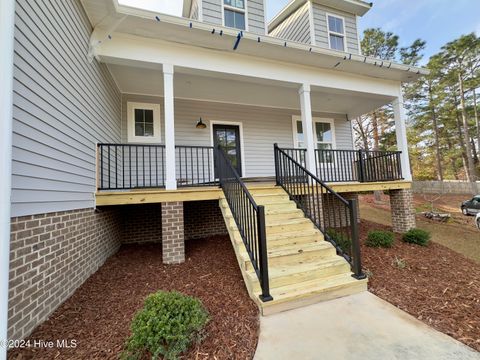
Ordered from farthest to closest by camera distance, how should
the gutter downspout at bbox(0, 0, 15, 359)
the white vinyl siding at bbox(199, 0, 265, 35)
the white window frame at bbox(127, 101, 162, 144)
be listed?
the white window frame at bbox(127, 101, 162, 144)
the white vinyl siding at bbox(199, 0, 265, 35)
the gutter downspout at bbox(0, 0, 15, 359)

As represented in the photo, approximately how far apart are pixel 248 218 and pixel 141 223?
3.75 metres

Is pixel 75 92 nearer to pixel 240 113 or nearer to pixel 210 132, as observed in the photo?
pixel 210 132

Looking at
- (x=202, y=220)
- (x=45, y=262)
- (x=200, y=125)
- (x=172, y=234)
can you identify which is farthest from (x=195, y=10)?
(x=45, y=262)

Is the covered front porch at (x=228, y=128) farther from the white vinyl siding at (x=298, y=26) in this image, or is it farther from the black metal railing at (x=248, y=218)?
the white vinyl siding at (x=298, y=26)

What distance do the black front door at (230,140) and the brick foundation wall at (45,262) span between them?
414cm

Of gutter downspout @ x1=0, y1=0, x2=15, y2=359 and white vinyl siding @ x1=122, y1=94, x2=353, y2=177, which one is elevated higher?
white vinyl siding @ x1=122, y1=94, x2=353, y2=177

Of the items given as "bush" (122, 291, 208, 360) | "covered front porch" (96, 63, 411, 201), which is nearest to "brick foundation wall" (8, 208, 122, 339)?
"bush" (122, 291, 208, 360)

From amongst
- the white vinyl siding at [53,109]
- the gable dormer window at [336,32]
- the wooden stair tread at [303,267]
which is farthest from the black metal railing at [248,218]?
the gable dormer window at [336,32]

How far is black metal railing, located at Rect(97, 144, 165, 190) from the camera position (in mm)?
4461

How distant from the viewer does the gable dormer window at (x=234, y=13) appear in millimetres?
6207

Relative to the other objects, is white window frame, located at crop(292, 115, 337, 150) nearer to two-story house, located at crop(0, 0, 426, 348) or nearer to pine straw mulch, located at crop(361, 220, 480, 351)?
two-story house, located at crop(0, 0, 426, 348)

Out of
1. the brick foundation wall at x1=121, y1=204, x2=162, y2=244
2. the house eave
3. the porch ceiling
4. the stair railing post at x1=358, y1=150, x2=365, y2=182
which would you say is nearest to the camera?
the house eave

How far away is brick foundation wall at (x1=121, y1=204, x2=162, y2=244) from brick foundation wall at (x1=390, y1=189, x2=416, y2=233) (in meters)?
A: 6.59

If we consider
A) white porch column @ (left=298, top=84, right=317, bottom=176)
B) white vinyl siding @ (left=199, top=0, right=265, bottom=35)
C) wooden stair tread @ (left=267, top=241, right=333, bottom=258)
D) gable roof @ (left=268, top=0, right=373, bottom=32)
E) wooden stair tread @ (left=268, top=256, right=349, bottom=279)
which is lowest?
wooden stair tread @ (left=268, top=256, right=349, bottom=279)
